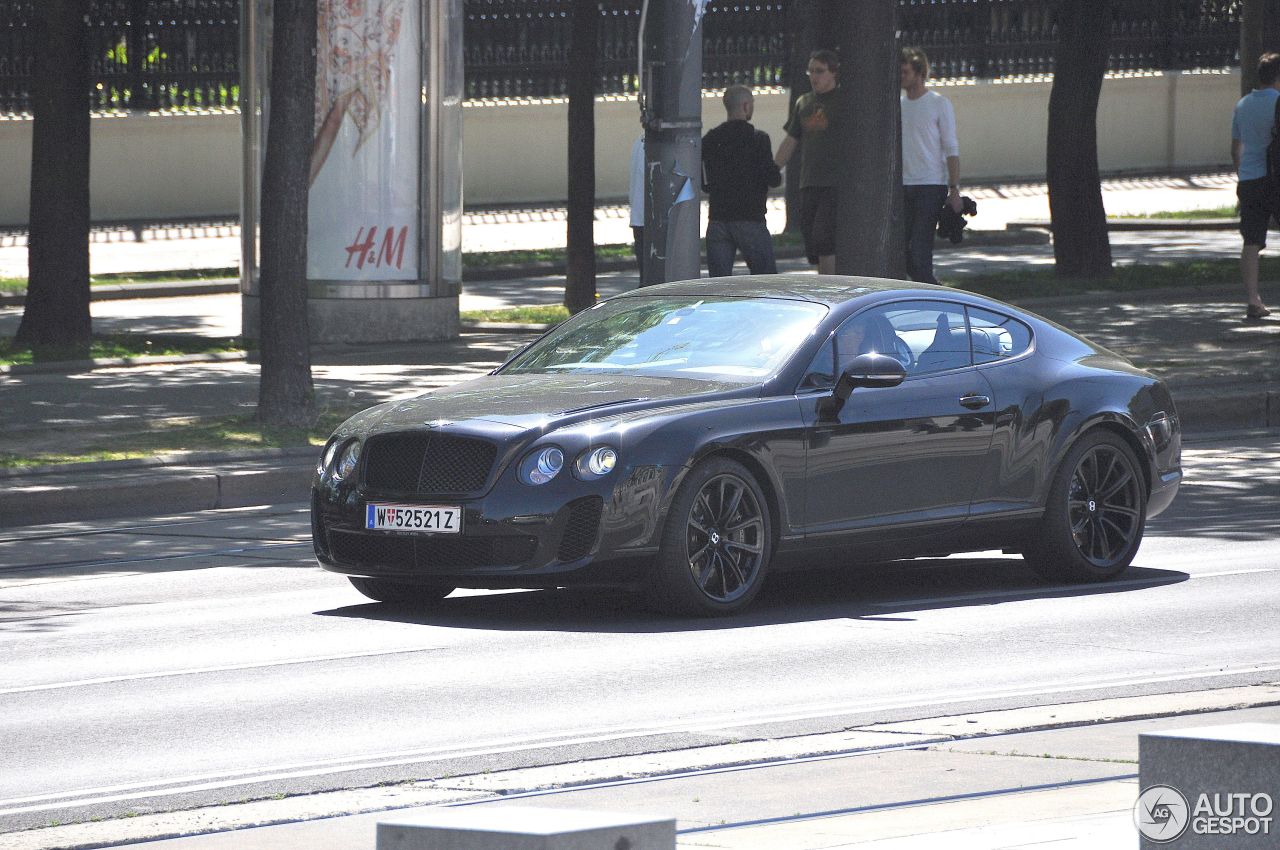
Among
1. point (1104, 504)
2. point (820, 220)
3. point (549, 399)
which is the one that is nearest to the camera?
A: point (549, 399)

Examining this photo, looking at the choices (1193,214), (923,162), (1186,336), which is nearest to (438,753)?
(923,162)

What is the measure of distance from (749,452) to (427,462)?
1.26 meters

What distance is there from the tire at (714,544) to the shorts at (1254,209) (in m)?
10.8

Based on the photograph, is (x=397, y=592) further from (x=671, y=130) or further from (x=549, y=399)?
(x=671, y=130)

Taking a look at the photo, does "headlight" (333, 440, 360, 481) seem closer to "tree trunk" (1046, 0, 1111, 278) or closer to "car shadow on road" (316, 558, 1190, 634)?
"car shadow on road" (316, 558, 1190, 634)

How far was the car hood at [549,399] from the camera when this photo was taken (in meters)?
9.59

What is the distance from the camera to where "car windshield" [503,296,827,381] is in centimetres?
1024

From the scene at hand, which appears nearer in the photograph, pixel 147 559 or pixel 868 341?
pixel 868 341

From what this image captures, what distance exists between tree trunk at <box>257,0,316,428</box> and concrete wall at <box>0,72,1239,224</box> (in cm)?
1724

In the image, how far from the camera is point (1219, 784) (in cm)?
470

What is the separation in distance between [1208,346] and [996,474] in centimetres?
913

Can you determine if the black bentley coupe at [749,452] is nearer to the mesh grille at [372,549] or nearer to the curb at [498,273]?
the mesh grille at [372,549]

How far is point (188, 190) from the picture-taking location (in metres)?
33.7

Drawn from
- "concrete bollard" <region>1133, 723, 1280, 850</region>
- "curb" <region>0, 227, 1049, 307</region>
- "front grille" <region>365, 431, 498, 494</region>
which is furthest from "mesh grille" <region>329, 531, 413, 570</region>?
"curb" <region>0, 227, 1049, 307</region>
